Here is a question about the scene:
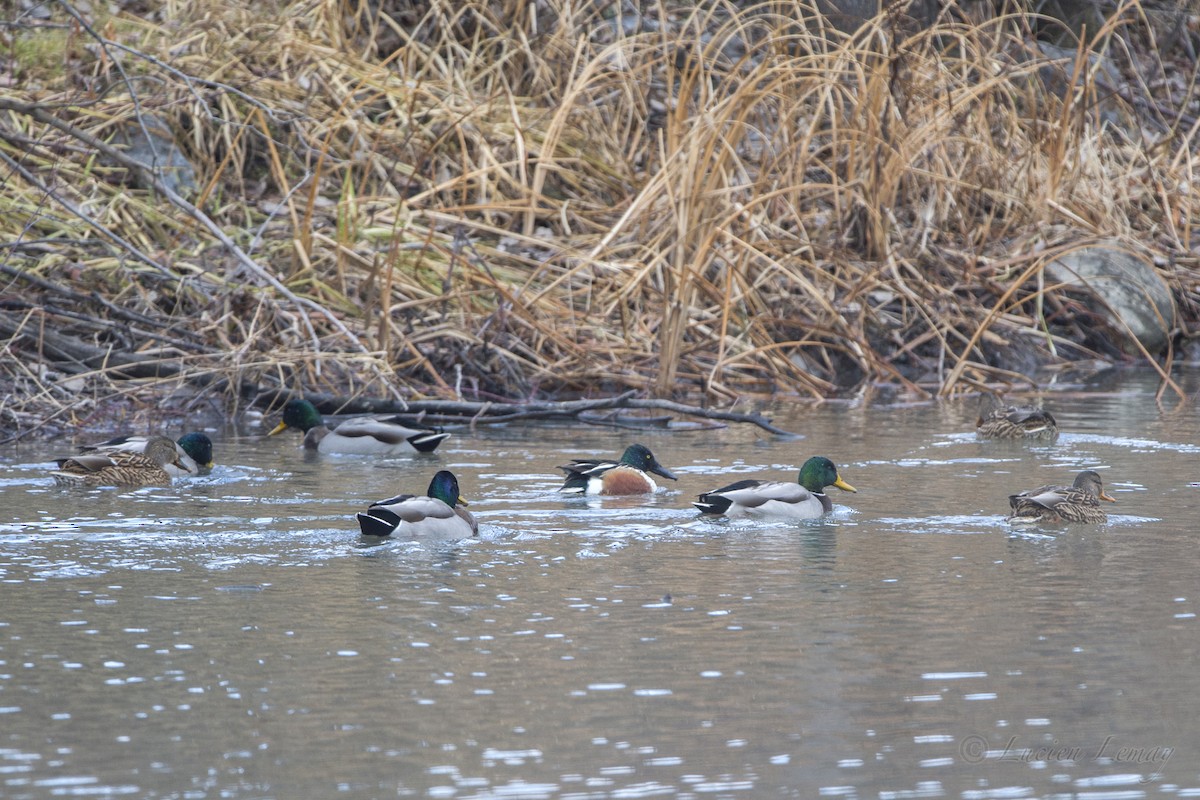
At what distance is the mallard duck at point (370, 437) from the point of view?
10.6 metres

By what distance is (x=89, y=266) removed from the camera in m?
12.7

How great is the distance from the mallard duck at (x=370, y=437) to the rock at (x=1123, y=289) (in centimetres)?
686

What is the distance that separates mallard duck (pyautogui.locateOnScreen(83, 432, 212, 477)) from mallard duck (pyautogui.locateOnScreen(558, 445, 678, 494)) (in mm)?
1994

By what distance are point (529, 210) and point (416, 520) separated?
7219 mm

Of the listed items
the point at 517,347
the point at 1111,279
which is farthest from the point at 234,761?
the point at 1111,279

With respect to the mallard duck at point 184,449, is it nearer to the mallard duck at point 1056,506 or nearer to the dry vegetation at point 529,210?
the dry vegetation at point 529,210

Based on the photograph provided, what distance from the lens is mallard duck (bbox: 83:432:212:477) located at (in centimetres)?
952

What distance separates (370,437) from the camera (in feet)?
35.3

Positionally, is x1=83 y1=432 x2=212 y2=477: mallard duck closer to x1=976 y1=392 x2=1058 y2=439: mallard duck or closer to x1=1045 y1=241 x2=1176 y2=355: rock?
x1=976 y1=392 x2=1058 y2=439: mallard duck

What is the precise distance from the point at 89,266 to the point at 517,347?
10.1 ft

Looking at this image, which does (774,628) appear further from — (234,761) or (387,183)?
(387,183)
